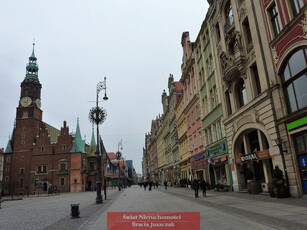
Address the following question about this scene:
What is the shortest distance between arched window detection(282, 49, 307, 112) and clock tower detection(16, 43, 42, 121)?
7686 cm

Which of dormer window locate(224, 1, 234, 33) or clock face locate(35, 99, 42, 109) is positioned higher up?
clock face locate(35, 99, 42, 109)

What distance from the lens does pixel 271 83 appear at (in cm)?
1683

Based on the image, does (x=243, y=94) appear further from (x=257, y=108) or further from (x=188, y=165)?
(x=188, y=165)

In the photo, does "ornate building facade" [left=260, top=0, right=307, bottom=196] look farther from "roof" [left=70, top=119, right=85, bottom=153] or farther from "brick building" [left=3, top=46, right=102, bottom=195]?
"roof" [left=70, top=119, right=85, bottom=153]

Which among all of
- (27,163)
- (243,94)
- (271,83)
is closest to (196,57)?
(243,94)

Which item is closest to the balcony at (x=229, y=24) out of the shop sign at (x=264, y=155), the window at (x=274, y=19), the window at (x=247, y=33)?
the window at (x=247, y=33)

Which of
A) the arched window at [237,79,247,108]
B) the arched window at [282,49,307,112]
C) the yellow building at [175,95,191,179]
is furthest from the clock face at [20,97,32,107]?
the arched window at [282,49,307,112]

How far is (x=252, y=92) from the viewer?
19.7 meters

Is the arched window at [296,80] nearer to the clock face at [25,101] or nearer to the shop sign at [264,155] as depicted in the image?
the shop sign at [264,155]

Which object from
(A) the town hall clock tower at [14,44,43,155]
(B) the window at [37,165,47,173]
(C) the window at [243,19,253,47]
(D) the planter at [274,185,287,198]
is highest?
(A) the town hall clock tower at [14,44,43,155]

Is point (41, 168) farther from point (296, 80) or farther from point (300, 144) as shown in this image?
point (296, 80)

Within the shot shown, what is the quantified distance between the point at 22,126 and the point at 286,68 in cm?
7842

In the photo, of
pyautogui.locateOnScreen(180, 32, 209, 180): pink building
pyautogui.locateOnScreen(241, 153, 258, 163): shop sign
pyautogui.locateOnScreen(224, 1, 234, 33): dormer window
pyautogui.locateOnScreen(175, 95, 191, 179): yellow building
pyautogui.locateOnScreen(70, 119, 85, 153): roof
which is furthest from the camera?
pyautogui.locateOnScreen(70, 119, 85, 153): roof

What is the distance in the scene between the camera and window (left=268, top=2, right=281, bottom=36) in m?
16.5
